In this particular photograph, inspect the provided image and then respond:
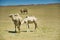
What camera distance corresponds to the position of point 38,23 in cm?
155

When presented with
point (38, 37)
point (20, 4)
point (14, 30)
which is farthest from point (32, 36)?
point (20, 4)

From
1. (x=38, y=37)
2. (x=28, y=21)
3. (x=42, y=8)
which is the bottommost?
(x=38, y=37)

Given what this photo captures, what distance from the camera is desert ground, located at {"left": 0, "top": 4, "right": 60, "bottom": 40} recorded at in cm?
151

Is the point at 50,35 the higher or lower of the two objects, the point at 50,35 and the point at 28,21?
the lower

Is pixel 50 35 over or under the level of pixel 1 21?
under

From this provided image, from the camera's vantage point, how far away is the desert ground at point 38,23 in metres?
1.51

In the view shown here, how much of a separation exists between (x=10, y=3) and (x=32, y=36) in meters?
0.34

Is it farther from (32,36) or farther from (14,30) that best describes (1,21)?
(32,36)

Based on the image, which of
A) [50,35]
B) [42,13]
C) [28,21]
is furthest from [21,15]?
[50,35]

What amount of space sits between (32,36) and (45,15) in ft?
0.70

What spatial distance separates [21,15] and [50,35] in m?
0.30

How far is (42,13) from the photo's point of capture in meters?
1.59

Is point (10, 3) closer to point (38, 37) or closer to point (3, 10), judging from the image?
point (3, 10)

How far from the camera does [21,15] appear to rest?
158 cm
